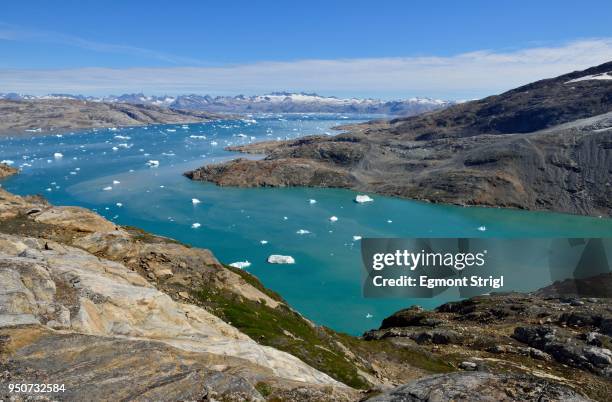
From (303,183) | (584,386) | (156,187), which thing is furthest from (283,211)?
(584,386)

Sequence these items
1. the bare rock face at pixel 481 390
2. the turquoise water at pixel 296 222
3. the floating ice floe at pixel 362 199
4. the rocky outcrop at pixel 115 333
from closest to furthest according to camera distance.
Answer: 1. the bare rock face at pixel 481 390
2. the rocky outcrop at pixel 115 333
3. the turquoise water at pixel 296 222
4. the floating ice floe at pixel 362 199

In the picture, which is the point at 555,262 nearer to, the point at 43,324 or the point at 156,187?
the point at 43,324

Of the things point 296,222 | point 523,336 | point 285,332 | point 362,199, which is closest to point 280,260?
point 296,222

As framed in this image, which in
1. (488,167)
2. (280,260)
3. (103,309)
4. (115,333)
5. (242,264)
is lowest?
(242,264)

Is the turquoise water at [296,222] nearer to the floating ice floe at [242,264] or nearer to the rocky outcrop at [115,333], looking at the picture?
the floating ice floe at [242,264]

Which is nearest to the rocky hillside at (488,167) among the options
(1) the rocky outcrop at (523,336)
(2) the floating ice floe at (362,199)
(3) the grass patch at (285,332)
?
(2) the floating ice floe at (362,199)

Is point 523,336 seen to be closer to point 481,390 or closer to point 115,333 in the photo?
point 481,390

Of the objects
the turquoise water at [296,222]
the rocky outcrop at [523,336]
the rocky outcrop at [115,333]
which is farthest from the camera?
the turquoise water at [296,222]
